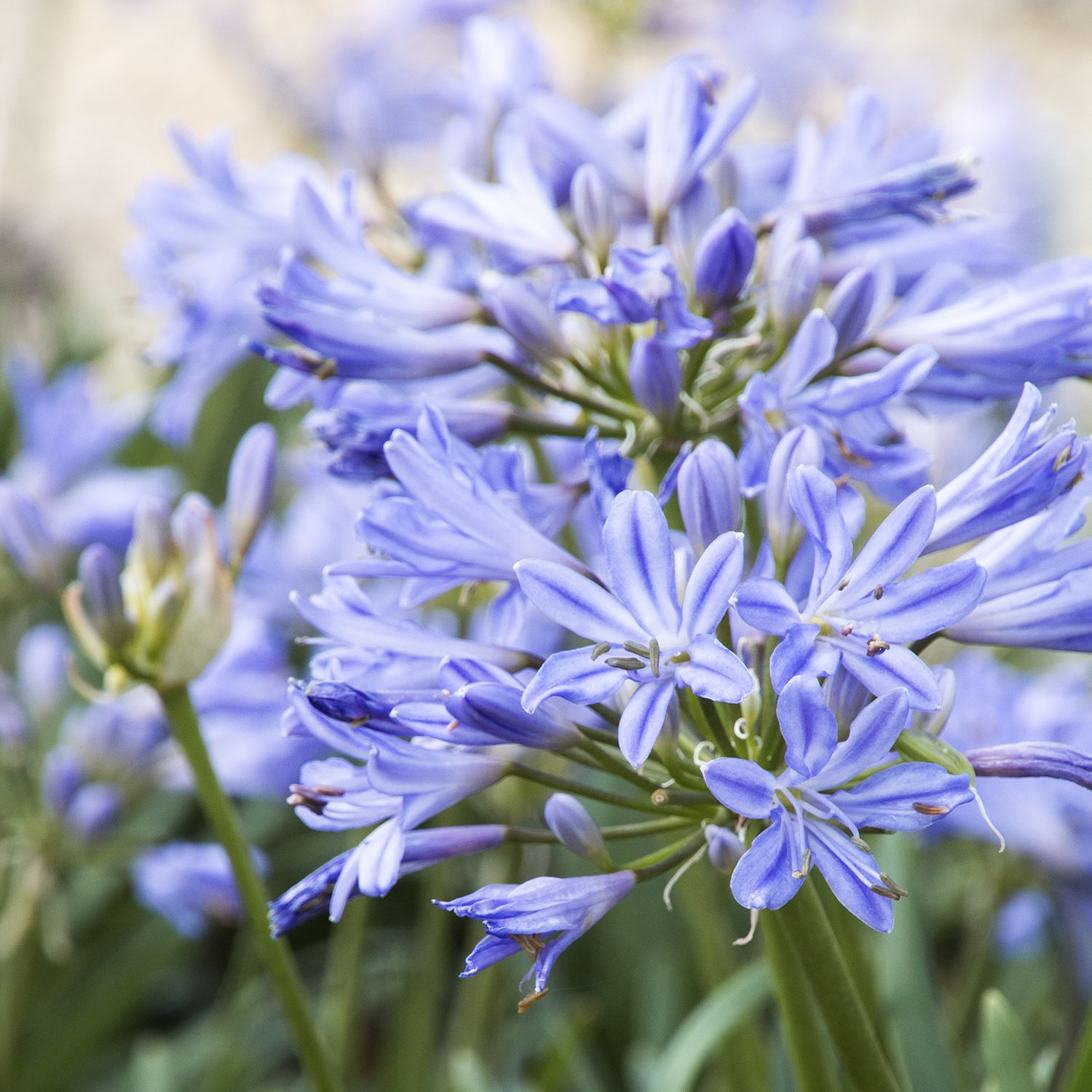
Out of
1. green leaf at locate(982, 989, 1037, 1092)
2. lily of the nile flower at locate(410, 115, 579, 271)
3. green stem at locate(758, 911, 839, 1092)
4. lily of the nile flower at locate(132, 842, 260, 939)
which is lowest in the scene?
green leaf at locate(982, 989, 1037, 1092)

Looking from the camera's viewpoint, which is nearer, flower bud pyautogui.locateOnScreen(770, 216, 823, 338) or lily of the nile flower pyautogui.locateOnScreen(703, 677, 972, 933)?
lily of the nile flower pyautogui.locateOnScreen(703, 677, 972, 933)

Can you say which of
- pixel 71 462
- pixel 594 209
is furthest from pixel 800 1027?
pixel 71 462

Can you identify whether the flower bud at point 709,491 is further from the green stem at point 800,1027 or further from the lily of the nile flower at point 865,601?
the green stem at point 800,1027

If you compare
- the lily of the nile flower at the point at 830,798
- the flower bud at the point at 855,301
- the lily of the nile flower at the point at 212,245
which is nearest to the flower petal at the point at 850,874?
the lily of the nile flower at the point at 830,798

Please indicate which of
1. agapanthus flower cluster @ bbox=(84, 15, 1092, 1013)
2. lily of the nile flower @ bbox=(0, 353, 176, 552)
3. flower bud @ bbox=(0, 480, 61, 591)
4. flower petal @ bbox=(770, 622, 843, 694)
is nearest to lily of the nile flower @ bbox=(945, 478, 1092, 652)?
agapanthus flower cluster @ bbox=(84, 15, 1092, 1013)

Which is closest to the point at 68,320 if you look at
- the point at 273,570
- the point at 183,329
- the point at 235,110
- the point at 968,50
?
the point at 273,570

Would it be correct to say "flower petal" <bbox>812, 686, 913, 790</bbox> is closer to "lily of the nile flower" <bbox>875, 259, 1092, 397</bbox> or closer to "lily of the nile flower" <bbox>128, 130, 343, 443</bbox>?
"lily of the nile flower" <bbox>875, 259, 1092, 397</bbox>
